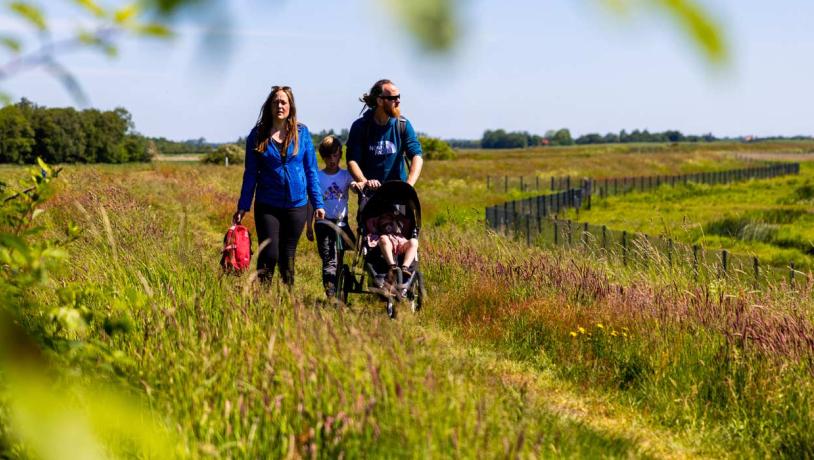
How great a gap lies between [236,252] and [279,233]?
0.90 m

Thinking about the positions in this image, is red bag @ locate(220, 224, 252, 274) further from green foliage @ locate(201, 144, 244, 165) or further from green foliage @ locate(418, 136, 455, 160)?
green foliage @ locate(418, 136, 455, 160)

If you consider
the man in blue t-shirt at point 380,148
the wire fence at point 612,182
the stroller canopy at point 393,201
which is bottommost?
the wire fence at point 612,182

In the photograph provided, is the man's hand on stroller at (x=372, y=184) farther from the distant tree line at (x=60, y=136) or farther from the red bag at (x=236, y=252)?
the distant tree line at (x=60, y=136)

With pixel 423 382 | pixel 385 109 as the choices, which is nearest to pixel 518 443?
pixel 423 382

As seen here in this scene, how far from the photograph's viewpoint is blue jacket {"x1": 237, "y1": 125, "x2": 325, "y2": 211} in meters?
7.04

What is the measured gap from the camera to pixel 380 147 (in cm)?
745

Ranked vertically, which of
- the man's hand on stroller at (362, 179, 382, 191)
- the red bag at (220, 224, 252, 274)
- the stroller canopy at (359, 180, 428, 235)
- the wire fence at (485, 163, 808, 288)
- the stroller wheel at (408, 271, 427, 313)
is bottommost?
the wire fence at (485, 163, 808, 288)

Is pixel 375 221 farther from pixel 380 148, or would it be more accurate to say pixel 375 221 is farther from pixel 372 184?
pixel 380 148

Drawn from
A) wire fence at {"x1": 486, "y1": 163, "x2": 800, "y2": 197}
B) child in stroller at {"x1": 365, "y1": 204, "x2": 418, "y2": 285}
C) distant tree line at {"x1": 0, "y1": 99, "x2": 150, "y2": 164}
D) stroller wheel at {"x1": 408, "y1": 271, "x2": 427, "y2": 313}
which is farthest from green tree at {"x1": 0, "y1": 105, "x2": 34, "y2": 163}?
wire fence at {"x1": 486, "y1": 163, "x2": 800, "y2": 197}

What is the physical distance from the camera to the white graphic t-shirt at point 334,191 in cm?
797

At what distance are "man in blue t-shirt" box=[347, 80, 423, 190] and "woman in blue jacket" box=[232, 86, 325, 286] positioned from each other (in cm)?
40

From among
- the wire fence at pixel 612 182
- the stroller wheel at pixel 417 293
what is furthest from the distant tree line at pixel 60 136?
the wire fence at pixel 612 182

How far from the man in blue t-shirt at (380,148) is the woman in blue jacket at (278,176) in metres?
0.40

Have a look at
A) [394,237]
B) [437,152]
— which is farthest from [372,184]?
[437,152]
